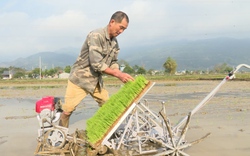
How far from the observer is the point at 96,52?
4.20m

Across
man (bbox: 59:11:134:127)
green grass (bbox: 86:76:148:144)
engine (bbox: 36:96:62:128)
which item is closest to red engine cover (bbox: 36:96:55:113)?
engine (bbox: 36:96:62:128)

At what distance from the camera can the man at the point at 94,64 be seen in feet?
13.7

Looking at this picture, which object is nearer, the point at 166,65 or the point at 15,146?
the point at 15,146

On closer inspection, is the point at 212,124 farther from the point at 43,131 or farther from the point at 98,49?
the point at 43,131

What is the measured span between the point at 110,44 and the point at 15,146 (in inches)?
101

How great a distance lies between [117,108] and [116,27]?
1183 mm

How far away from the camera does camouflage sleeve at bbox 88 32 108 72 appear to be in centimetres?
419


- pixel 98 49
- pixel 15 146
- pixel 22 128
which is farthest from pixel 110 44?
pixel 22 128

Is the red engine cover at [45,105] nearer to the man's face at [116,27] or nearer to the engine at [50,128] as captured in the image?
the engine at [50,128]

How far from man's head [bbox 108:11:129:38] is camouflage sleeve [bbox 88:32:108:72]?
7.9 inches

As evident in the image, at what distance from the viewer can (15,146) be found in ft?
17.1

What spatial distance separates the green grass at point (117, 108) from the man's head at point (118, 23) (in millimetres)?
835

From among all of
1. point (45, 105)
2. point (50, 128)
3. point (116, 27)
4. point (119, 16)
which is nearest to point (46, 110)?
point (45, 105)

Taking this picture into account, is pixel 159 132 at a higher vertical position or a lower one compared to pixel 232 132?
higher
